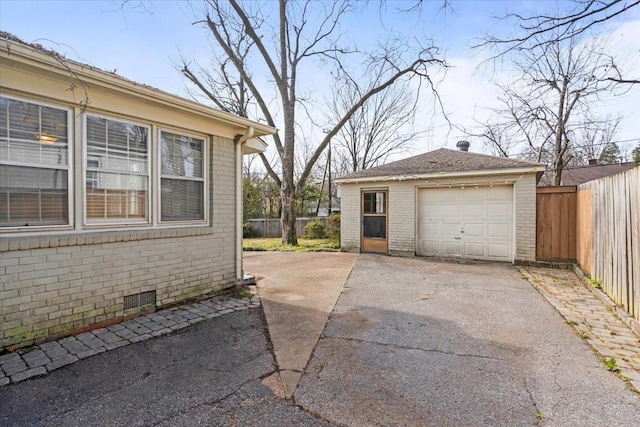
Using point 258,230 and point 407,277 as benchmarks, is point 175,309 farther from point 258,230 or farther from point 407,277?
point 258,230

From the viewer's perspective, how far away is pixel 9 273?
126 inches

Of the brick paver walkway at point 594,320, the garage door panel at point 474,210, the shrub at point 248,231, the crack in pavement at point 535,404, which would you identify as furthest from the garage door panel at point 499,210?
the shrub at point 248,231

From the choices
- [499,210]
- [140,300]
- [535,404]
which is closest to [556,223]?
[499,210]

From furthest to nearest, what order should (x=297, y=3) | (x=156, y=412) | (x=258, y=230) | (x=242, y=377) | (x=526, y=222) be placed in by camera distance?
1. (x=258, y=230)
2. (x=297, y=3)
3. (x=526, y=222)
4. (x=242, y=377)
5. (x=156, y=412)

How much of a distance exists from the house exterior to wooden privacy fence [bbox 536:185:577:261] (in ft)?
24.2

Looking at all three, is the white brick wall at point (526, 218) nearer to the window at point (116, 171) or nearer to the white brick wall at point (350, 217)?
the white brick wall at point (350, 217)

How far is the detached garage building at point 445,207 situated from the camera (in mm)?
8172

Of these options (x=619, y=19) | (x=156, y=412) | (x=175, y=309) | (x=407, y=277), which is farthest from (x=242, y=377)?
(x=619, y=19)

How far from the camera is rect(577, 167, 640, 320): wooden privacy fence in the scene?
381 cm

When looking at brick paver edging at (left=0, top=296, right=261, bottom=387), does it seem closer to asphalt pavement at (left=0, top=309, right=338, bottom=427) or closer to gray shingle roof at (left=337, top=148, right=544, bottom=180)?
asphalt pavement at (left=0, top=309, right=338, bottom=427)

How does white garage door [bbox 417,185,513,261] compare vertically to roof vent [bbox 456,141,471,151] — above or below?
below

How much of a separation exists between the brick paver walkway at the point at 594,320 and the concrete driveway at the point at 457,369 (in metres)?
0.16

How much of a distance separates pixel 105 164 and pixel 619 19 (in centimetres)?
718

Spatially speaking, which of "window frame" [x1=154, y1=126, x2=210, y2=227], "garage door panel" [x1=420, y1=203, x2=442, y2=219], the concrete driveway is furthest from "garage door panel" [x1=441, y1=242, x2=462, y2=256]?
→ "window frame" [x1=154, y1=126, x2=210, y2=227]
